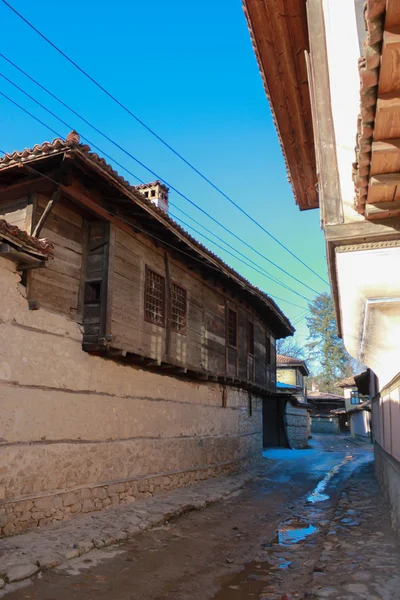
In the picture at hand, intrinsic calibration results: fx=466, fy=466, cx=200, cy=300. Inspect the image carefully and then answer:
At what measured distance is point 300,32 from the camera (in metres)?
5.78

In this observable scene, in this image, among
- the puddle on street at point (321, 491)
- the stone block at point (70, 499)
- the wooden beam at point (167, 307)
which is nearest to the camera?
the stone block at point (70, 499)

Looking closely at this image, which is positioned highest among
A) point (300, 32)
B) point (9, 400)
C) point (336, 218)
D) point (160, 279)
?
point (300, 32)

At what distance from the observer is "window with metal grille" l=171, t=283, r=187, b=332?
11675mm

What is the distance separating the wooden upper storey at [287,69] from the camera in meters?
5.31

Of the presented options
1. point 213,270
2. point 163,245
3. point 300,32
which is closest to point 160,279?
point 163,245

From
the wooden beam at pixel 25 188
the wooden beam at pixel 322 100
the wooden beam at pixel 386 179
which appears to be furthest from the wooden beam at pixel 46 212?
the wooden beam at pixel 386 179

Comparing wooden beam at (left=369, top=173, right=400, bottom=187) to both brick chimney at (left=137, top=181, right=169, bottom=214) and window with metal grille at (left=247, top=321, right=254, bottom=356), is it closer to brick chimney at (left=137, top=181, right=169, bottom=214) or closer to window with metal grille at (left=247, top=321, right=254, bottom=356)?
brick chimney at (left=137, top=181, right=169, bottom=214)

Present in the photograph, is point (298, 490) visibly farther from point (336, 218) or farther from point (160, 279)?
point (336, 218)

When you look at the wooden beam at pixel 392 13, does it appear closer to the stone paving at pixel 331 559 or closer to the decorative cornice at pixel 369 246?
the decorative cornice at pixel 369 246

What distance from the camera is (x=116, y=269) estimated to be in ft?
30.6

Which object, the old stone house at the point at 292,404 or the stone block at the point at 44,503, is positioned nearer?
the stone block at the point at 44,503

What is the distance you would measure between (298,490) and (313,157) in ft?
29.8

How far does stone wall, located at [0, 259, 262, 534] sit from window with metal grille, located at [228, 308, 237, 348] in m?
3.83

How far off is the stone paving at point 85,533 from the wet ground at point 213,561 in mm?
165
